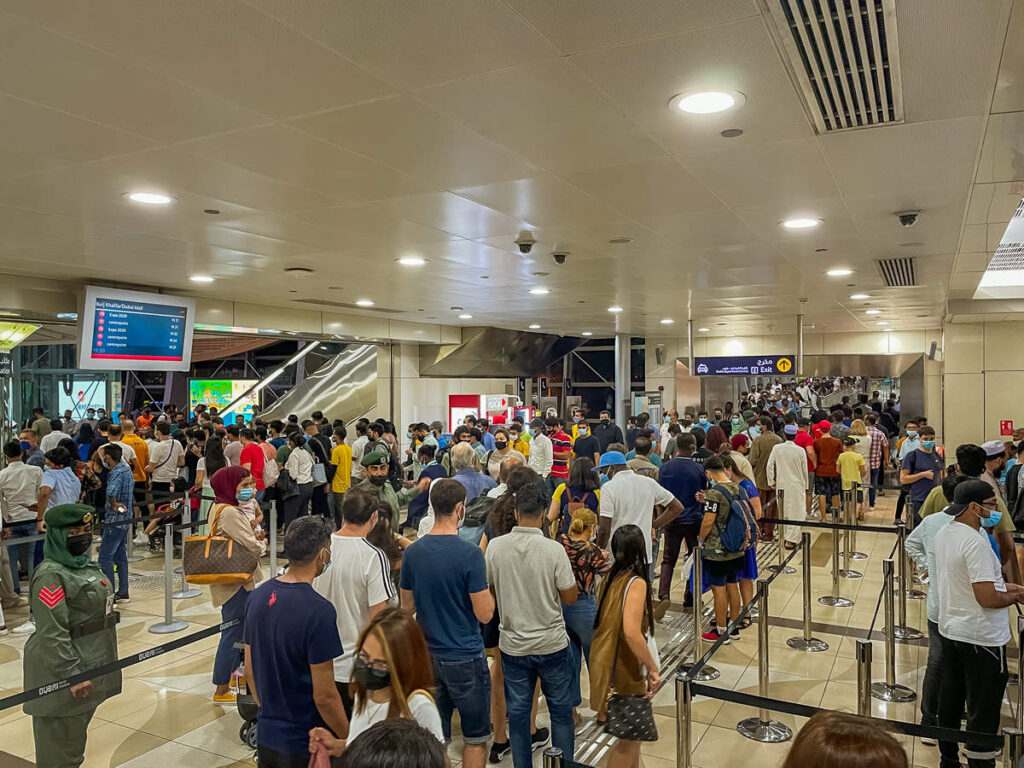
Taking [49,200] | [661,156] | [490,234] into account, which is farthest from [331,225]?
[661,156]

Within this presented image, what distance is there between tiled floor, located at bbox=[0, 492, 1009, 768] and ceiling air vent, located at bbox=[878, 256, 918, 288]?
11.9 feet

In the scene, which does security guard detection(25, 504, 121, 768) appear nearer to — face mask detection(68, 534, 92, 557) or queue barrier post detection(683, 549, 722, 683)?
face mask detection(68, 534, 92, 557)

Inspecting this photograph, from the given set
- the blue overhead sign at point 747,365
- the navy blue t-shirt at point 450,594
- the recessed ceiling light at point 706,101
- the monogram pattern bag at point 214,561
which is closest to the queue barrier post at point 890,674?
the navy blue t-shirt at point 450,594

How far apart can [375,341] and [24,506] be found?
9.27m

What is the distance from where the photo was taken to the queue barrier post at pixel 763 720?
476 centimetres

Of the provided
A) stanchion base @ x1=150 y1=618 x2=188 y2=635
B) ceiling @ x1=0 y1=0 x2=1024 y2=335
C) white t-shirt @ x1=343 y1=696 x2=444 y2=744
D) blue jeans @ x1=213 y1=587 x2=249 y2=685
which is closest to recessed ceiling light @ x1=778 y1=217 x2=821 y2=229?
ceiling @ x1=0 y1=0 x2=1024 y2=335

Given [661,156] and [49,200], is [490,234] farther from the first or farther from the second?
[49,200]

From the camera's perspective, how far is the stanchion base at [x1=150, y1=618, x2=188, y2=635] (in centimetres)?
688

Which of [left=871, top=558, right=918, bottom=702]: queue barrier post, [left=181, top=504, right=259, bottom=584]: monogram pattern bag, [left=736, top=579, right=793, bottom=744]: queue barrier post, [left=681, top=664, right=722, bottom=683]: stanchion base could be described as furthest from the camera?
[left=681, top=664, right=722, bottom=683]: stanchion base

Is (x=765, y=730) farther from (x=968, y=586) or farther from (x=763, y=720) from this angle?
(x=968, y=586)

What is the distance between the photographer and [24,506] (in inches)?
296

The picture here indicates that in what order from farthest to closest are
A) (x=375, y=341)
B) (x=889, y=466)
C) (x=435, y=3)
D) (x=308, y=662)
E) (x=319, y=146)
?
(x=889, y=466) → (x=375, y=341) → (x=319, y=146) → (x=308, y=662) → (x=435, y=3)

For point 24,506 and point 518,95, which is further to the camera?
point 24,506

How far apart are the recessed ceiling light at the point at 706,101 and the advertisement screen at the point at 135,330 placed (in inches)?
312
